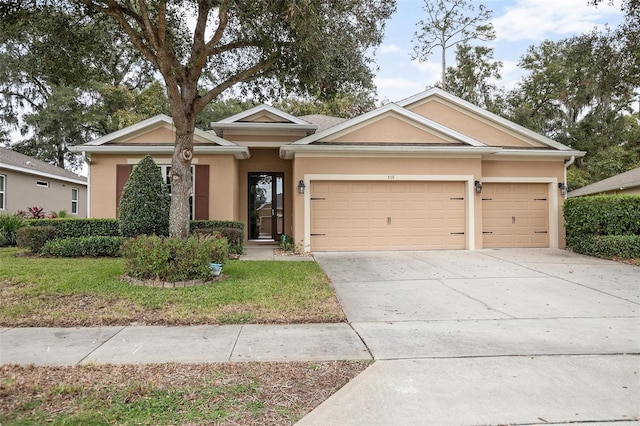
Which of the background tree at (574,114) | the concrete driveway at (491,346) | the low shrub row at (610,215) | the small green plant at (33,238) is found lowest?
the concrete driveway at (491,346)

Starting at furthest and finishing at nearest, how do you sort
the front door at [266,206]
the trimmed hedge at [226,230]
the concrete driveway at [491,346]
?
the front door at [266,206] → the trimmed hedge at [226,230] → the concrete driveway at [491,346]

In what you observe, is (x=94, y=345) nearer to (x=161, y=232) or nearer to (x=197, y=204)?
(x=161, y=232)

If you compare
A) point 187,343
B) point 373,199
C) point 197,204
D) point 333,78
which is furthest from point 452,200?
point 187,343

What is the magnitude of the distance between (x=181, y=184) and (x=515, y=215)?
33.3 feet

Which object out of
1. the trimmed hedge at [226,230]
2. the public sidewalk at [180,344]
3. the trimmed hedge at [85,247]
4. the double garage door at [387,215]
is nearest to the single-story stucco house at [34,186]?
the trimmed hedge at [85,247]

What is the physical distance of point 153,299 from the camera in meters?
5.97

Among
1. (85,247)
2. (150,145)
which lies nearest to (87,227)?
(85,247)

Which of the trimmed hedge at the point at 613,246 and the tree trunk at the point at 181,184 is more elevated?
the tree trunk at the point at 181,184

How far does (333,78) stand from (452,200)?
5.27 metres

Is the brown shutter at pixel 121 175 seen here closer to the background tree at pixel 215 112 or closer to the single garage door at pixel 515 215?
the single garage door at pixel 515 215

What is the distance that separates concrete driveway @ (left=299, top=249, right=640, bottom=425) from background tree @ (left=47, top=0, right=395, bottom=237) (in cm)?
442

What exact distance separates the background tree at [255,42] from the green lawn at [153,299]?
1958mm

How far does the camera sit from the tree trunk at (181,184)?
8.25m

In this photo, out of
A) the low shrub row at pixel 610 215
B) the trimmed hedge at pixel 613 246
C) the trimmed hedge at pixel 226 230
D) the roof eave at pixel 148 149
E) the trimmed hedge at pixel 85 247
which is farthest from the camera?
the roof eave at pixel 148 149
